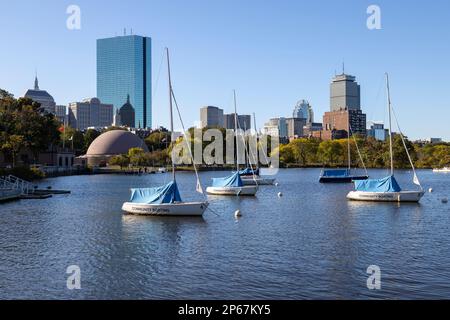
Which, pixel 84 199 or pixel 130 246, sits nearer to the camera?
pixel 130 246

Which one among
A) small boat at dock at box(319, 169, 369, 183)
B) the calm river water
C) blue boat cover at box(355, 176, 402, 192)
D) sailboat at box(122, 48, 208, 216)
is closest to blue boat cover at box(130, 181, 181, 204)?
sailboat at box(122, 48, 208, 216)

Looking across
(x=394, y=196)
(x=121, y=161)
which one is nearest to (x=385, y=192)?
(x=394, y=196)

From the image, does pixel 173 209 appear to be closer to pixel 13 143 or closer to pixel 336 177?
pixel 336 177

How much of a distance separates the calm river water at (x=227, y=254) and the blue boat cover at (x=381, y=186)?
28.2 ft

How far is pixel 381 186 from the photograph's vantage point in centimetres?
6481

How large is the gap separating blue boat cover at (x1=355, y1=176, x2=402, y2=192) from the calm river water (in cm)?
859

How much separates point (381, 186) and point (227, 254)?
37.4m

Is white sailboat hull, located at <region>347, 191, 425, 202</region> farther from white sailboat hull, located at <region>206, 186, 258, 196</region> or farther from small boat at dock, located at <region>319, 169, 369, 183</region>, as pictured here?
small boat at dock, located at <region>319, 169, 369, 183</region>

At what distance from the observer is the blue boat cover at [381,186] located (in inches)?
2527

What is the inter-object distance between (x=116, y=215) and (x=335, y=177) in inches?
2789

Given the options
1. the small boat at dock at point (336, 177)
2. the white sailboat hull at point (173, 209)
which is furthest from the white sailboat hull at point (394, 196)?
the small boat at dock at point (336, 177)

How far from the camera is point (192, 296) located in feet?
78.4

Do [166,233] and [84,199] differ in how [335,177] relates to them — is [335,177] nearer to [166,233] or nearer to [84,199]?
[84,199]
